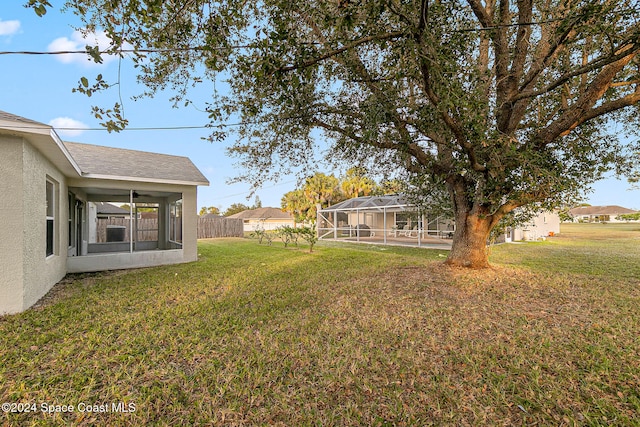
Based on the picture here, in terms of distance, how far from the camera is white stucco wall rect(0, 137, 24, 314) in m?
4.61

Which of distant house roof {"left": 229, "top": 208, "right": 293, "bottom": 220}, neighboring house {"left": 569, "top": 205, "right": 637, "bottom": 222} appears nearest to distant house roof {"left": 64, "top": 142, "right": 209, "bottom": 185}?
distant house roof {"left": 229, "top": 208, "right": 293, "bottom": 220}

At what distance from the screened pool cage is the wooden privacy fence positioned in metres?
8.07

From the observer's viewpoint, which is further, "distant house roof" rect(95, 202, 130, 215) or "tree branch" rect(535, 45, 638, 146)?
"distant house roof" rect(95, 202, 130, 215)

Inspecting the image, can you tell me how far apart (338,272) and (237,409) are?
19.6ft

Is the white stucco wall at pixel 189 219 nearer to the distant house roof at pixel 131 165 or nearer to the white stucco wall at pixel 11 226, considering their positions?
the distant house roof at pixel 131 165

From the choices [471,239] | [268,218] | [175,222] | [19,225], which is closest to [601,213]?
[268,218]

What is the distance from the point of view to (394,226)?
21594mm

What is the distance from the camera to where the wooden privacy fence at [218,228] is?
24266 millimetres

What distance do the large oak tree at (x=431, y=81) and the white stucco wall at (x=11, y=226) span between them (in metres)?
2.59

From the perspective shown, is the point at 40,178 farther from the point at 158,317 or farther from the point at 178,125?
the point at 158,317

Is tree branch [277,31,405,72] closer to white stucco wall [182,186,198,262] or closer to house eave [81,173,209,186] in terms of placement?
house eave [81,173,209,186]

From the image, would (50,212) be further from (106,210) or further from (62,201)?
(106,210)

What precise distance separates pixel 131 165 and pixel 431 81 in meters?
9.85

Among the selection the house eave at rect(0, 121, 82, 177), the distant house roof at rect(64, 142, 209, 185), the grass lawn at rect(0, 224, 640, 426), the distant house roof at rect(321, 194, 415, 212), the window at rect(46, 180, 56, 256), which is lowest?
the grass lawn at rect(0, 224, 640, 426)
